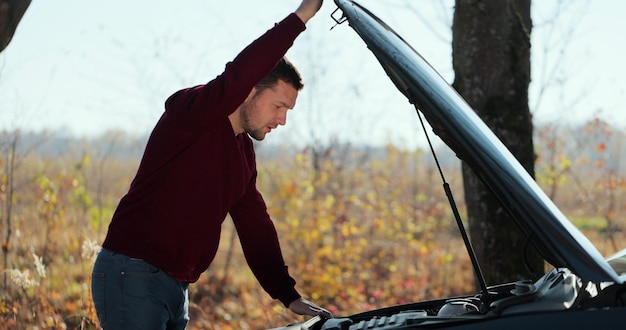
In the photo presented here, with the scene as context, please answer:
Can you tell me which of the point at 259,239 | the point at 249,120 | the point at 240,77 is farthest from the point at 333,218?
the point at 240,77

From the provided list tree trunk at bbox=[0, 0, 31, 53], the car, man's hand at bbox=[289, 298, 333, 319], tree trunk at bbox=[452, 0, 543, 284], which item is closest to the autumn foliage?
tree trunk at bbox=[452, 0, 543, 284]

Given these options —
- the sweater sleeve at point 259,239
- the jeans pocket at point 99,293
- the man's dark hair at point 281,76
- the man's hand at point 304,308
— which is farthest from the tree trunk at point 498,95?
the jeans pocket at point 99,293

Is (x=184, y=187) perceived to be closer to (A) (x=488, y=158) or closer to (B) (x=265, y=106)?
(B) (x=265, y=106)

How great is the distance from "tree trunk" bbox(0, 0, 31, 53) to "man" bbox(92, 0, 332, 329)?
1425 millimetres

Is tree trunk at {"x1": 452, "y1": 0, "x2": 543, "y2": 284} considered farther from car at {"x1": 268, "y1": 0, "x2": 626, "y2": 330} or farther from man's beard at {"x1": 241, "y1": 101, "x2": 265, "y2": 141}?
car at {"x1": 268, "y1": 0, "x2": 626, "y2": 330}

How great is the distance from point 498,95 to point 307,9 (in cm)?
249

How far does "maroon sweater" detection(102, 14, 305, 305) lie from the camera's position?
2.72 meters

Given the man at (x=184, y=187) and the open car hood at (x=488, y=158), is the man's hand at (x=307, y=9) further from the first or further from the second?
the open car hood at (x=488, y=158)

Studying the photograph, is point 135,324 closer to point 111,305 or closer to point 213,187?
point 111,305

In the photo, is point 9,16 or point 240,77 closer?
point 240,77

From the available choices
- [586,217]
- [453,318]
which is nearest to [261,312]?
[453,318]

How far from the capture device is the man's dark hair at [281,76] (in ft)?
9.70

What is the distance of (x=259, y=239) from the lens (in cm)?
340

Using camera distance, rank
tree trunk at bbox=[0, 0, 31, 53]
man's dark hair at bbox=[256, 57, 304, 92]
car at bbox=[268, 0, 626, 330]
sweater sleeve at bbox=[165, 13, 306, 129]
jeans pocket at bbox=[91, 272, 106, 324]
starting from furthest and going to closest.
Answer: tree trunk at bbox=[0, 0, 31, 53]
man's dark hair at bbox=[256, 57, 304, 92]
jeans pocket at bbox=[91, 272, 106, 324]
sweater sleeve at bbox=[165, 13, 306, 129]
car at bbox=[268, 0, 626, 330]
